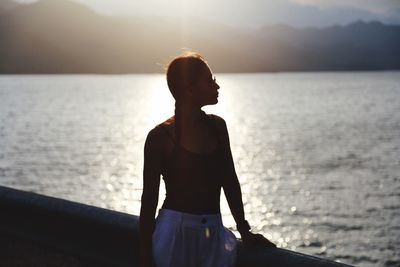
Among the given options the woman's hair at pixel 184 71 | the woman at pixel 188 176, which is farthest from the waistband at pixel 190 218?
the woman's hair at pixel 184 71

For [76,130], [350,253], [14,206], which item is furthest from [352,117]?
[14,206]

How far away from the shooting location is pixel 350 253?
64.8 feet

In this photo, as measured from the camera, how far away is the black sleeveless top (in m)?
3.03

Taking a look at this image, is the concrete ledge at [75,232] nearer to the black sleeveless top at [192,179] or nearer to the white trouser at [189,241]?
the white trouser at [189,241]

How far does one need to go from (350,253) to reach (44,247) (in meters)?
16.3

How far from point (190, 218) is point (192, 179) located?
0.21 m

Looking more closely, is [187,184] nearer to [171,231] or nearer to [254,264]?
[171,231]

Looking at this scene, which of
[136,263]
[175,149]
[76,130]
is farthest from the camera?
[76,130]

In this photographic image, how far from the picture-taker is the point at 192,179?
307cm

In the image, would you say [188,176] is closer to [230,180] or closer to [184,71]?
[230,180]

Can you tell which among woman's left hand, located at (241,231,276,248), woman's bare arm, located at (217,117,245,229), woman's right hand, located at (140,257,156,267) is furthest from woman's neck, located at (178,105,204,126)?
woman's left hand, located at (241,231,276,248)

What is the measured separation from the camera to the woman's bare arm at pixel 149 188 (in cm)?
299

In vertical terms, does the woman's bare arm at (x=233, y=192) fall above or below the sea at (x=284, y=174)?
below

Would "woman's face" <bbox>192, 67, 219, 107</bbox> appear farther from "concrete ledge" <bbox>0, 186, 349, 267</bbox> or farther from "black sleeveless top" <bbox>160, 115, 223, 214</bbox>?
"concrete ledge" <bbox>0, 186, 349, 267</bbox>
